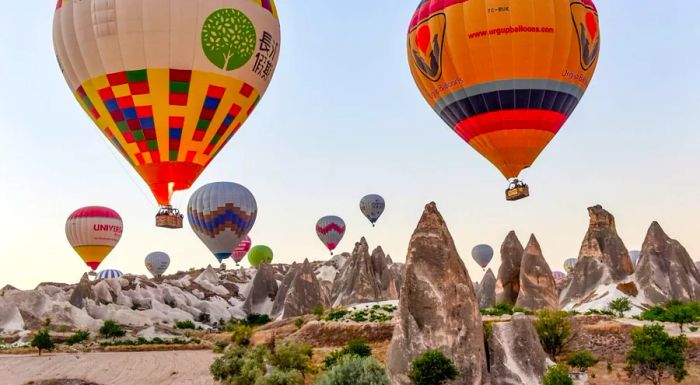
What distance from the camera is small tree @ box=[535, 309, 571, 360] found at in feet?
104

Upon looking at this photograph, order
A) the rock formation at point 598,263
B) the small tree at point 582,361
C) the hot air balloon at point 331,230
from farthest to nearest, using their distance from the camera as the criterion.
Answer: the hot air balloon at point 331,230 → the rock formation at point 598,263 → the small tree at point 582,361

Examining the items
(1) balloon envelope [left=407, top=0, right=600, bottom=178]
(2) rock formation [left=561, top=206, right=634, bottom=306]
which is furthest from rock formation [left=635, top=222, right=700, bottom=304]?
(1) balloon envelope [left=407, top=0, right=600, bottom=178]

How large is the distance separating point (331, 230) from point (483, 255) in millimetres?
35677

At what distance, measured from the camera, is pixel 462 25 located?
36.3 meters

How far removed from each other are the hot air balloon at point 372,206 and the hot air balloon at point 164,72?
3032 inches

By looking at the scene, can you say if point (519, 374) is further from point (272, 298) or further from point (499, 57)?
point (272, 298)

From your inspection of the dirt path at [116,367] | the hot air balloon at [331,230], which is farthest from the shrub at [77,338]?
the hot air balloon at [331,230]

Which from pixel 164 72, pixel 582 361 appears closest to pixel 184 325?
pixel 164 72

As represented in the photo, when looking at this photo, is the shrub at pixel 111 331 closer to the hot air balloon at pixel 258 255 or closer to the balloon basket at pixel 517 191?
the balloon basket at pixel 517 191

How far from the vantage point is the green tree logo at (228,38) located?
33125 mm

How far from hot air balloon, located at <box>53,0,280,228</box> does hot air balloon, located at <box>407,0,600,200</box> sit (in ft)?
36.6

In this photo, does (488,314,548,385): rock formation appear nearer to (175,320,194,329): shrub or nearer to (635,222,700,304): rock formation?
(635,222,700,304): rock formation

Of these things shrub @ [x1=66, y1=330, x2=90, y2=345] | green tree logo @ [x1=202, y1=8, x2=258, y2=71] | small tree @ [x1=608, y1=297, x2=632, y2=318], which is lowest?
shrub @ [x1=66, y1=330, x2=90, y2=345]

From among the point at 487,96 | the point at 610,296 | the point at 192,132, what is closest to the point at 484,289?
the point at 610,296
